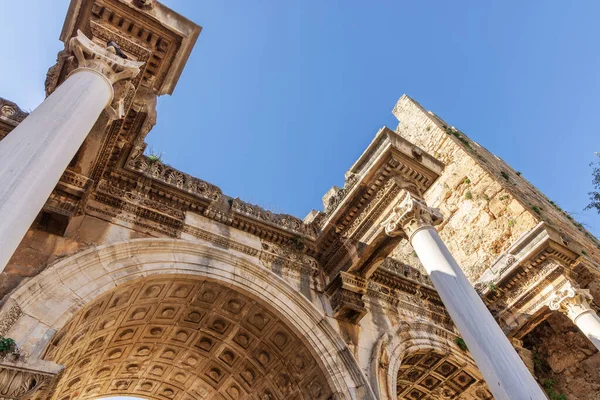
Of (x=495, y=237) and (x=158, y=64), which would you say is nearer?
(x=158, y=64)

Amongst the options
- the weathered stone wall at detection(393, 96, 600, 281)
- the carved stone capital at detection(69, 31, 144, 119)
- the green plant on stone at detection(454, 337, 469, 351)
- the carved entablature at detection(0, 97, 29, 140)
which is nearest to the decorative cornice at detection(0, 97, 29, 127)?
the carved entablature at detection(0, 97, 29, 140)

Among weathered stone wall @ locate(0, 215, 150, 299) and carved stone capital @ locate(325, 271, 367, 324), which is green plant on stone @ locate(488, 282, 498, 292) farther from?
weathered stone wall @ locate(0, 215, 150, 299)

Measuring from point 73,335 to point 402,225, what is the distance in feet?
18.0

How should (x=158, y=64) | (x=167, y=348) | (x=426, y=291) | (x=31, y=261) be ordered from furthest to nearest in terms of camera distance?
(x=426, y=291), (x=167, y=348), (x=158, y=64), (x=31, y=261)

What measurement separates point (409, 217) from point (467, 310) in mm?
1946

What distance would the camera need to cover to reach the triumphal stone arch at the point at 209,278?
5.55m

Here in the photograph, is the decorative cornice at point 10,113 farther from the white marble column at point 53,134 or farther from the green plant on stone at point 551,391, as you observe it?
the green plant on stone at point 551,391

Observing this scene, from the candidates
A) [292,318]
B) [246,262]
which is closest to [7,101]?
[246,262]

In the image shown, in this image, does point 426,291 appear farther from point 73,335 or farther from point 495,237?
point 73,335

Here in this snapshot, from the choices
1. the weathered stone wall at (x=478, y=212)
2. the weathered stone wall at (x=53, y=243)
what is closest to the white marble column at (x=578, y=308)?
the weathered stone wall at (x=478, y=212)

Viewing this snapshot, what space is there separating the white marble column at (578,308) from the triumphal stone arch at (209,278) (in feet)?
0.13

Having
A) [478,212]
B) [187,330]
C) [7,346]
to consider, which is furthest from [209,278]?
[478,212]

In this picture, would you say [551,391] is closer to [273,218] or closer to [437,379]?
[437,379]

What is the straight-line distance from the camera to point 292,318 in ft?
26.5
